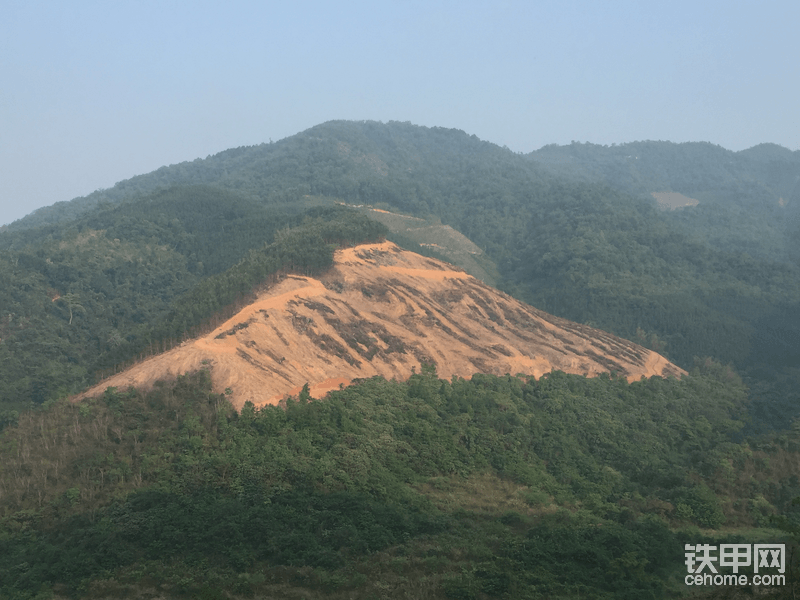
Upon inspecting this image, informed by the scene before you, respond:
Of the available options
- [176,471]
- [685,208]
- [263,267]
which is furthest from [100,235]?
[685,208]

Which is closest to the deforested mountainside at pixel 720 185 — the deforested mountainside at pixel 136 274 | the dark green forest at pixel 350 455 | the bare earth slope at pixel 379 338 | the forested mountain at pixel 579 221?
the forested mountain at pixel 579 221

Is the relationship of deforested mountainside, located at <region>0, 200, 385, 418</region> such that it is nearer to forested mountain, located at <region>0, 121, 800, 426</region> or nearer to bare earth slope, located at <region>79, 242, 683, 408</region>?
forested mountain, located at <region>0, 121, 800, 426</region>

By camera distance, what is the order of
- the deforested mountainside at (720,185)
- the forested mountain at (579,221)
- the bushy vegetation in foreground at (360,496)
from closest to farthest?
the bushy vegetation in foreground at (360,496)
the forested mountain at (579,221)
the deforested mountainside at (720,185)

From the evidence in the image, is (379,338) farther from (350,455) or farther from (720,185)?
(720,185)

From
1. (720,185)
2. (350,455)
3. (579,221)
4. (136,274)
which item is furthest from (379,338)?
(720,185)

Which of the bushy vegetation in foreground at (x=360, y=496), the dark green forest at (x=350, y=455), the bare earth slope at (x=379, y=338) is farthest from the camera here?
the bare earth slope at (x=379, y=338)

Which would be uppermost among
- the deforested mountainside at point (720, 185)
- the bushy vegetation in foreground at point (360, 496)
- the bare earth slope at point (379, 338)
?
the deforested mountainside at point (720, 185)

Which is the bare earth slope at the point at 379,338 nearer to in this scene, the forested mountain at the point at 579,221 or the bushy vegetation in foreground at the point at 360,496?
the bushy vegetation in foreground at the point at 360,496
